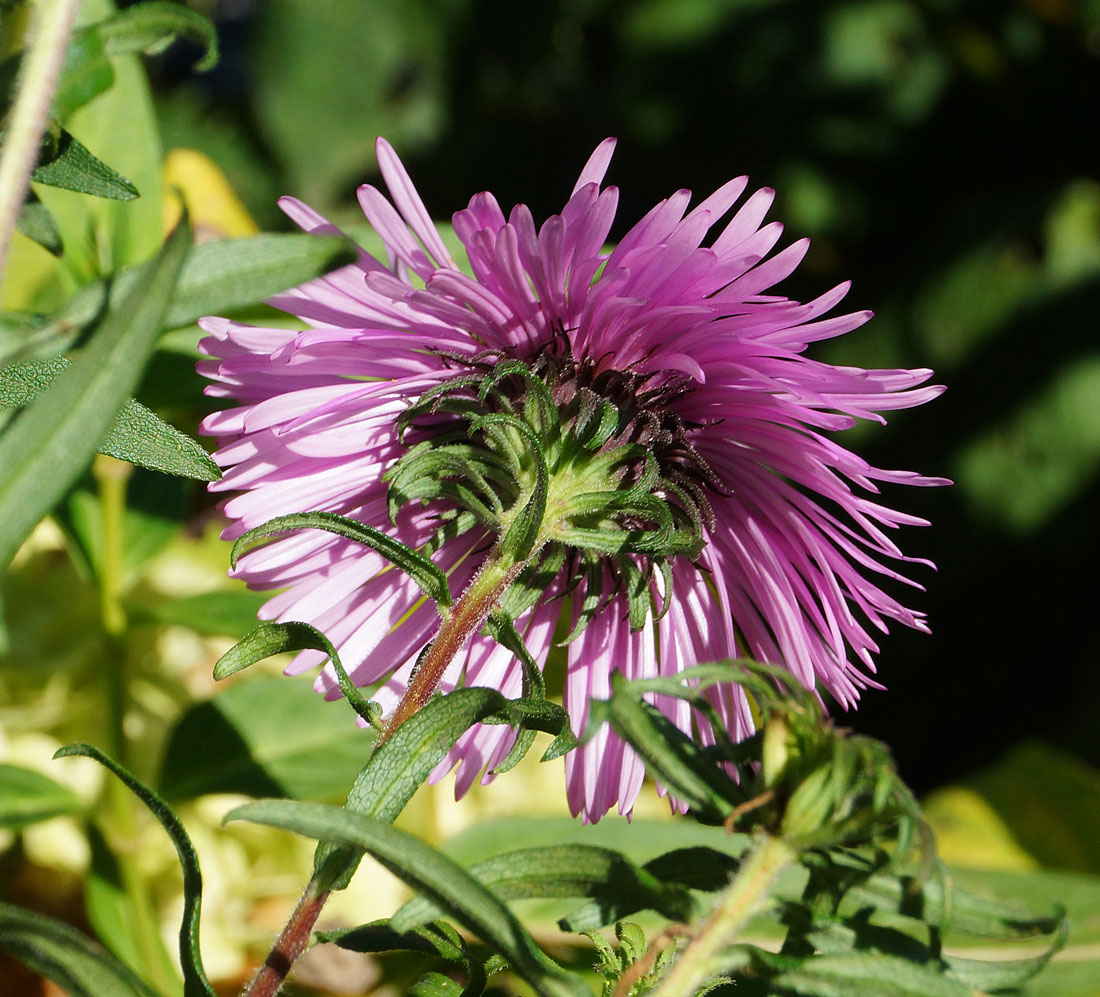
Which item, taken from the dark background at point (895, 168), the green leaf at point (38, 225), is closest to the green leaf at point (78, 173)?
the green leaf at point (38, 225)

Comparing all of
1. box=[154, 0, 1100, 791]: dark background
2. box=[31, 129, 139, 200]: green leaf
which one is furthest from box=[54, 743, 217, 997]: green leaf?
box=[154, 0, 1100, 791]: dark background

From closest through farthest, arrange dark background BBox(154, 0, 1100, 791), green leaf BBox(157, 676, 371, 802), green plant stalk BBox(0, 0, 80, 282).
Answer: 1. green plant stalk BBox(0, 0, 80, 282)
2. green leaf BBox(157, 676, 371, 802)
3. dark background BBox(154, 0, 1100, 791)

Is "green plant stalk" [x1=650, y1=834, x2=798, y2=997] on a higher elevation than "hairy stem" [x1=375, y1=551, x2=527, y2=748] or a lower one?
lower

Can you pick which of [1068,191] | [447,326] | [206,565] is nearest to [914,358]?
[1068,191]

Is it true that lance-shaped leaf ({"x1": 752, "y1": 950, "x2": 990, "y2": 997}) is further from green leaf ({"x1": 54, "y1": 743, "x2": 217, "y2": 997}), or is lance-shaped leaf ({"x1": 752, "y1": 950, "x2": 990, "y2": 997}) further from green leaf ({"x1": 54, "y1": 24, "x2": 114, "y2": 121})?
green leaf ({"x1": 54, "y1": 24, "x2": 114, "y2": 121})

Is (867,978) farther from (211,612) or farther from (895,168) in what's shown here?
(895,168)

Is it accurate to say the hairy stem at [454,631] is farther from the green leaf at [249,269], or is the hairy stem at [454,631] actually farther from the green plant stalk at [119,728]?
the green plant stalk at [119,728]
